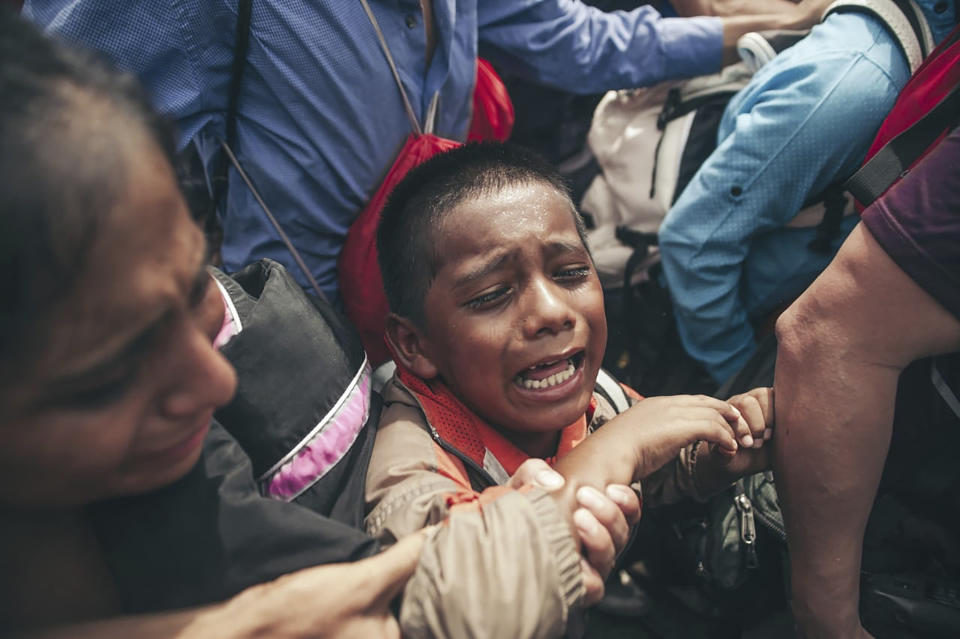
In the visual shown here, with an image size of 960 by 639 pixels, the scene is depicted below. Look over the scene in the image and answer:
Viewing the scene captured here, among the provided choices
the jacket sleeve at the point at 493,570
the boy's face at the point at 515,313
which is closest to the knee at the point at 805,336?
the boy's face at the point at 515,313

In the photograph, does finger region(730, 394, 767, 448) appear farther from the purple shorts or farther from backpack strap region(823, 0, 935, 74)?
backpack strap region(823, 0, 935, 74)

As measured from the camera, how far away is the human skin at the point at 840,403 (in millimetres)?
1021

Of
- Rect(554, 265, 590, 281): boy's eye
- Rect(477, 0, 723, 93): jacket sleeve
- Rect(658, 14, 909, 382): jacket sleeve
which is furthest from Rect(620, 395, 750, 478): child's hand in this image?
Rect(477, 0, 723, 93): jacket sleeve

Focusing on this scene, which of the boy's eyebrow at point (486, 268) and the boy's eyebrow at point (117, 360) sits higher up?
the boy's eyebrow at point (117, 360)

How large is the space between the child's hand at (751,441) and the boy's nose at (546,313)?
0.40 m

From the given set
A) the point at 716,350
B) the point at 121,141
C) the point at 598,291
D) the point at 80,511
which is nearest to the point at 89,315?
the point at 121,141

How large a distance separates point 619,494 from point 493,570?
30 centimetres

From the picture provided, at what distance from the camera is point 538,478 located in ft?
3.31

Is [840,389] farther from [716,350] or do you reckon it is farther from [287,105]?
[287,105]

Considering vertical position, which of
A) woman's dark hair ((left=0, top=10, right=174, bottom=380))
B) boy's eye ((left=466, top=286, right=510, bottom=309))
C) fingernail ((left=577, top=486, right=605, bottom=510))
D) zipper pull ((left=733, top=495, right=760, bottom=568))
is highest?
woman's dark hair ((left=0, top=10, right=174, bottom=380))

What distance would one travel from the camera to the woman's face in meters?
0.58

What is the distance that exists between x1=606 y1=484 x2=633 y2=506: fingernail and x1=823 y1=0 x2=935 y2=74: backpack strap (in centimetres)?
124

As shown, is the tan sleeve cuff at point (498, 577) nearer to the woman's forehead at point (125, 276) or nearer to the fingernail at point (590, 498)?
the fingernail at point (590, 498)

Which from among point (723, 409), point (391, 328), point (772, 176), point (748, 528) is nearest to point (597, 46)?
point (772, 176)
